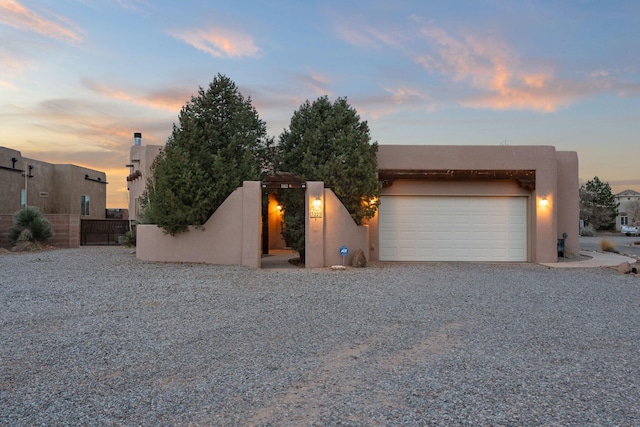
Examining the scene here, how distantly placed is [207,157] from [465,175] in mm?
7943

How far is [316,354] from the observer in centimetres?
463

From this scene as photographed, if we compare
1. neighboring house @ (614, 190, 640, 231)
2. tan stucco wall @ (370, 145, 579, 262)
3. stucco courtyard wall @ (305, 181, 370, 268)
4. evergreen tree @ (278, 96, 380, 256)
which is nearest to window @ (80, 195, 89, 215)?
evergreen tree @ (278, 96, 380, 256)

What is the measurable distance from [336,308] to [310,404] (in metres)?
3.71

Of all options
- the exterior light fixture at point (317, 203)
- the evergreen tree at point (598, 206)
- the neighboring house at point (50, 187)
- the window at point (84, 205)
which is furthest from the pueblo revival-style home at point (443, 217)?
the evergreen tree at point (598, 206)

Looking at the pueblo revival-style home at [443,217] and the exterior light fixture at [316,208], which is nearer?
the exterior light fixture at [316,208]

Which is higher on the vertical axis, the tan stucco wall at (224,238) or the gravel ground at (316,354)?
the tan stucco wall at (224,238)

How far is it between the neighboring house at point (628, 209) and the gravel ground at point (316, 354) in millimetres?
57350

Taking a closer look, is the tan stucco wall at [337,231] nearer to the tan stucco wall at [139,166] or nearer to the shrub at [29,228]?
the tan stucco wall at [139,166]

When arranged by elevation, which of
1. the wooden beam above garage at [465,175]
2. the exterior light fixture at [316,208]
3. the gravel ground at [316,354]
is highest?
the wooden beam above garage at [465,175]

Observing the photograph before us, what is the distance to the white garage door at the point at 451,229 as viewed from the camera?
14625 millimetres

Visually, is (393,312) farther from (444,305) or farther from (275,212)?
(275,212)

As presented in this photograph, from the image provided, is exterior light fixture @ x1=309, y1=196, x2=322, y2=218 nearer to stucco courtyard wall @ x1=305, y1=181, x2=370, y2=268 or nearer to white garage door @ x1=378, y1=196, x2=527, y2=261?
stucco courtyard wall @ x1=305, y1=181, x2=370, y2=268

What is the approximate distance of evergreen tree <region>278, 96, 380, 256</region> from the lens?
12945 mm

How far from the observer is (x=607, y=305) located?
7551mm
